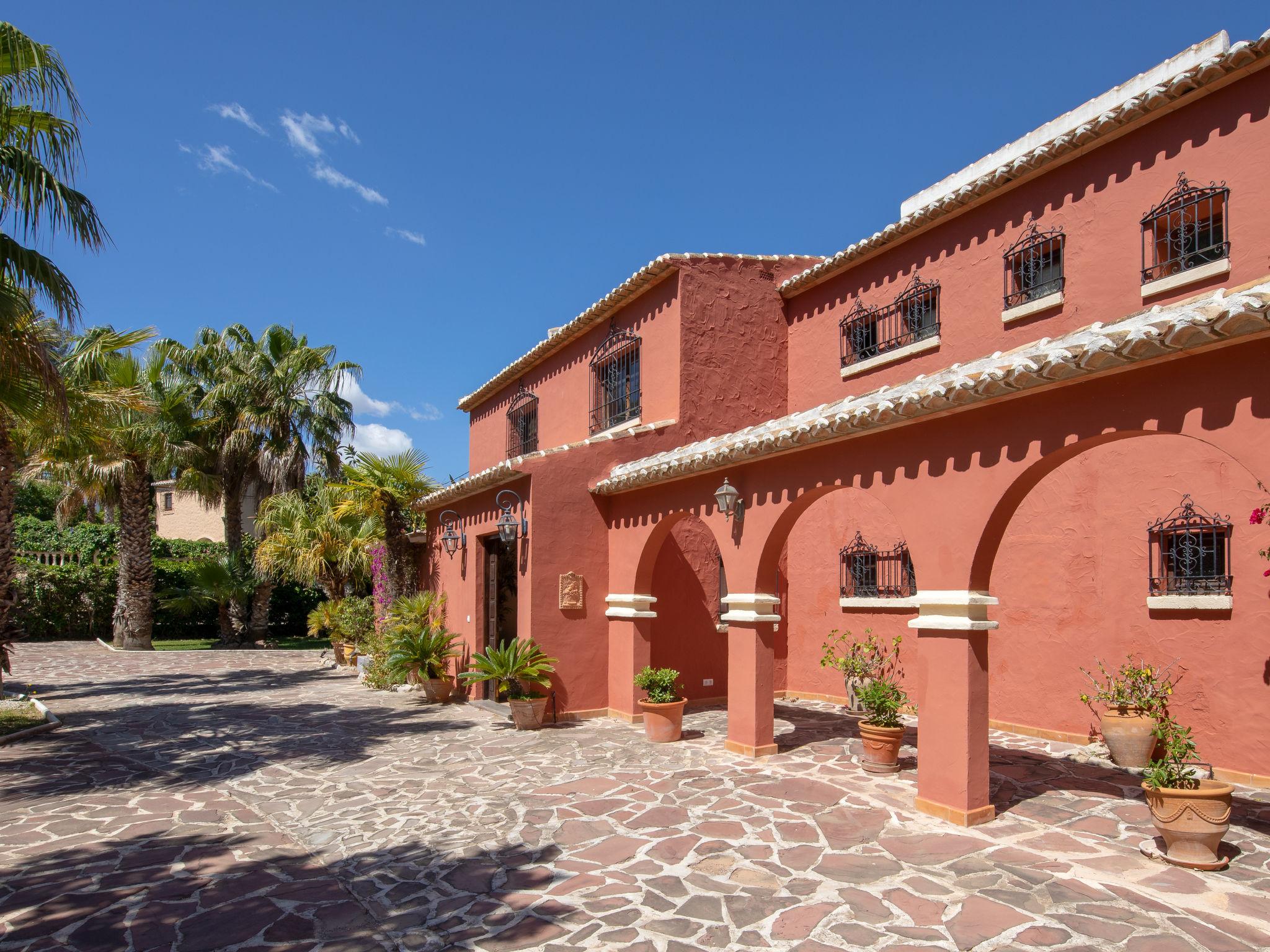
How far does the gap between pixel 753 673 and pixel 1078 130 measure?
741 centimetres

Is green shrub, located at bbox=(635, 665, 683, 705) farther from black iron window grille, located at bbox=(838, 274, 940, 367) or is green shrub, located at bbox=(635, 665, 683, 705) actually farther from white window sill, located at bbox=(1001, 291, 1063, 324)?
white window sill, located at bbox=(1001, 291, 1063, 324)

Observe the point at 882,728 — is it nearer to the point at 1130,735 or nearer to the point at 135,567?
the point at 1130,735

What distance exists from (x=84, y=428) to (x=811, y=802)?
43.2 ft

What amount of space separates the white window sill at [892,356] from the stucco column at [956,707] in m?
5.44

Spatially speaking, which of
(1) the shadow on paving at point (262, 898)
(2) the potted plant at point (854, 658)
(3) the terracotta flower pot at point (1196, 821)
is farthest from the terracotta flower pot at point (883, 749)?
(1) the shadow on paving at point (262, 898)

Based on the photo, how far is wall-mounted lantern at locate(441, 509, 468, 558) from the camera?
1516 cm

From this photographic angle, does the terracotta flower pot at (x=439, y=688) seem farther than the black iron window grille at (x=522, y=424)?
No

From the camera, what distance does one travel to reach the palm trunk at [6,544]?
11812 mm

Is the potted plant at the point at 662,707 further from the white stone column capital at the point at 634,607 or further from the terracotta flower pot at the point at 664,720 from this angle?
the white stone column capital at the point at 634,607

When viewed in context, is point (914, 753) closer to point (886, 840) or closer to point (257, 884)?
point (886, 840)

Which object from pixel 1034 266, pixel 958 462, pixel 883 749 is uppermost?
pixel 1034 266

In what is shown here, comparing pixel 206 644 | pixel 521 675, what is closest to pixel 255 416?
pixel 206 644

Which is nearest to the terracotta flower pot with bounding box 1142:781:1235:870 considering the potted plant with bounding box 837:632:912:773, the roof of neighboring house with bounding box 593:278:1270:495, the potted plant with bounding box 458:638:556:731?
the potted plant with bounding box 837:632:912:773

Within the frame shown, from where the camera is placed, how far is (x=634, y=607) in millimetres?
11961
